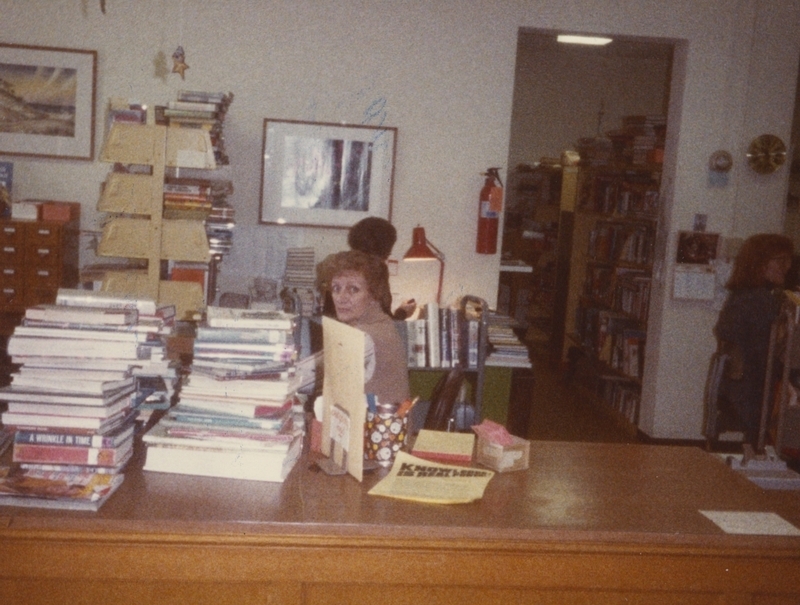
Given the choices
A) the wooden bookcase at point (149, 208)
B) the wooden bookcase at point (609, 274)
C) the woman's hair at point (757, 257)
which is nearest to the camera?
the wooden bookcase at point (149, 208)

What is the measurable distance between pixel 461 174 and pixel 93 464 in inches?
153

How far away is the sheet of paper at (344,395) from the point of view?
82.2 inches

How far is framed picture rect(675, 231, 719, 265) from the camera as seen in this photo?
5668 mm

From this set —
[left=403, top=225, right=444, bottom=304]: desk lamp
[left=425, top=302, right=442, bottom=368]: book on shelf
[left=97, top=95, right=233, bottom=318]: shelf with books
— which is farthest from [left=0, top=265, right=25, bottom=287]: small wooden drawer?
[left=425, top=302, right=442, bottom=368]: book on shelf

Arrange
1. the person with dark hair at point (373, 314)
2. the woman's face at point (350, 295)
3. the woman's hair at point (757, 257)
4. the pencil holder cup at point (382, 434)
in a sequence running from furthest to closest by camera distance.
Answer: the woman's hair at point (757, 257)
the woman's face at point (350, 295)
the person with dark hair at point (373, 314)
the pencil holder cup at point (382, 434)

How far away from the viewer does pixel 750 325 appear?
466cm

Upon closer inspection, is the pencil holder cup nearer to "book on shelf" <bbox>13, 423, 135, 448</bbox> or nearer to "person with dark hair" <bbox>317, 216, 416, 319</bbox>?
"book on shelf" <bbox>13, 423, 135, 448</bbox>

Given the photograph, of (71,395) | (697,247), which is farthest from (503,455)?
(697,247)

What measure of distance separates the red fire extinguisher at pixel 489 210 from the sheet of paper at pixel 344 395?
3.35 meters

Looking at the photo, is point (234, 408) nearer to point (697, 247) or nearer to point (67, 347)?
point (67, 347)

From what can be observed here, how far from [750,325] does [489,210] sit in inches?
66.6

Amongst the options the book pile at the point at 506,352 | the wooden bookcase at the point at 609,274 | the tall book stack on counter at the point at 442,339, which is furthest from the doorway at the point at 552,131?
the tall book stack on counter at the point at 442,339

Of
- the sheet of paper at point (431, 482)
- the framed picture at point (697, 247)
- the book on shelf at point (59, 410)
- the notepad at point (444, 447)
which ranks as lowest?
the sheet of paper at point (431, 482)

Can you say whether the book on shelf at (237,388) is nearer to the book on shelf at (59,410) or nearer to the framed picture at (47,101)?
the book on shelf at (59,410)
